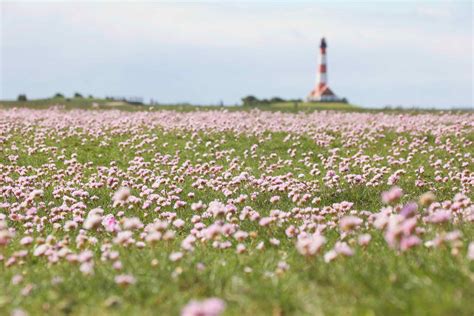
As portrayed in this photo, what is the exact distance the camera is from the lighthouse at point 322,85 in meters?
81.2

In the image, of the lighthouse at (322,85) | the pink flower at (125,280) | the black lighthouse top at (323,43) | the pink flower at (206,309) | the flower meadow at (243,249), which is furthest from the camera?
the black lighthouse top at (323,43)

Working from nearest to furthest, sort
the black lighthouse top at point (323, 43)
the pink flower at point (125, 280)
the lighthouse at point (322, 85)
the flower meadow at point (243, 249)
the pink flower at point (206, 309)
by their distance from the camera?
the pink flower at point (206, 309), the flower meadow at point (243, 249), the pink flower at point (125, 280), the lighthouse at point (322, 85), the black lighthouse top at point (323, 43)

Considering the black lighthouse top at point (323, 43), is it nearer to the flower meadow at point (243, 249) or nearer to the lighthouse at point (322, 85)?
the lighthouse at point (322, 85)

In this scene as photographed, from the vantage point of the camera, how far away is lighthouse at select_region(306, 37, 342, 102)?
81.2 m

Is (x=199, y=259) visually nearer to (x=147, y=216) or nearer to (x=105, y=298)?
(x=105, y=298)

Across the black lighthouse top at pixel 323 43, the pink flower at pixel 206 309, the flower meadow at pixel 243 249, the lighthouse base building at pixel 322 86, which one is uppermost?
the black lighthouse top at pixel 323 43

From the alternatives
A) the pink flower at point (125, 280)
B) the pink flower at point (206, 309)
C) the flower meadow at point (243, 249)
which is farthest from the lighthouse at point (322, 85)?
the pink flower at point (206, 309)

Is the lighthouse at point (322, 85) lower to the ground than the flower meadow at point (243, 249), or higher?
higher

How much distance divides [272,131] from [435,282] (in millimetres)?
19937

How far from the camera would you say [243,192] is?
45.1 ft

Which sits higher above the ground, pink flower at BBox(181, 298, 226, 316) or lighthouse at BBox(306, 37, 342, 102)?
lighthouse at BBox(306, 37, 342, 102)

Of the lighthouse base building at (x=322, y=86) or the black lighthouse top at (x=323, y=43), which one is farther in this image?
the black lighthouse top at (x=323, y=43)

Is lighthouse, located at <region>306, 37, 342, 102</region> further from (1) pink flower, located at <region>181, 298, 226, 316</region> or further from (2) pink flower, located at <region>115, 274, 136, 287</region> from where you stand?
(1) pink flower, located at <region>181, 298, 226, 316</region>

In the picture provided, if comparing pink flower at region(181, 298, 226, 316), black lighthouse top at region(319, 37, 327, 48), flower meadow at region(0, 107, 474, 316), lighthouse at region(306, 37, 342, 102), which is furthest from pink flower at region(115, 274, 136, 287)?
black lighthouse top at region(319, 37, 327, 48)
